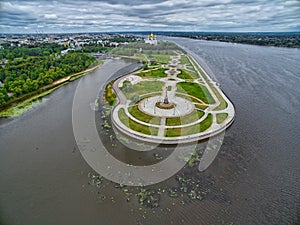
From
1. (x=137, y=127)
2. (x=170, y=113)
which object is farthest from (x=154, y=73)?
(x=137, y=127)

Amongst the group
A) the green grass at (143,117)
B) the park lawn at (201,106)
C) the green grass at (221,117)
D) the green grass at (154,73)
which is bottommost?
the green grass at (154,73)

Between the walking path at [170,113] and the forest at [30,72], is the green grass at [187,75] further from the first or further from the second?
the forest at [30,72]

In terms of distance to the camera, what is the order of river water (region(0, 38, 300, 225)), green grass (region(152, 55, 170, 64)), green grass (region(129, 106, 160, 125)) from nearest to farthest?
river water (region(0, 38, 300, 225)), green grass (region(129, 106, 160, 125)), green grass (region(152, 55, 170, 64))

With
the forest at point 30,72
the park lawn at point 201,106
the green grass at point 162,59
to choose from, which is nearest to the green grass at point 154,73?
the green grass at point 162,59

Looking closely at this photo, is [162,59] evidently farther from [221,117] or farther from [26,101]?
[221,117]

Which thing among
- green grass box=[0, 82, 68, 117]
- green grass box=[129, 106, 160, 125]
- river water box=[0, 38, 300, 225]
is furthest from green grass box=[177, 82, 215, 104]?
green grass box=[0, 82, 68, 117]

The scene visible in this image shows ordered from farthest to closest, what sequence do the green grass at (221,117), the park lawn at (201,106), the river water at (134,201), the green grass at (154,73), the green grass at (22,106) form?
the green grass at (154,73)
the park lawn at (201,106)
the green grass at (22,106)
the green grass at (221,117)
the river water at (134,201)

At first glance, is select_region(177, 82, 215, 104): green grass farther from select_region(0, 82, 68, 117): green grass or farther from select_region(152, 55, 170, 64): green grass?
select_region(152, 55, 170, 64): green grass
